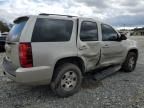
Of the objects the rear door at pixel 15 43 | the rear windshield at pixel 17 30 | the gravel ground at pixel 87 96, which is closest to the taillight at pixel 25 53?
the rear door at pixel 15 43

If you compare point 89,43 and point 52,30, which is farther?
point 89,43

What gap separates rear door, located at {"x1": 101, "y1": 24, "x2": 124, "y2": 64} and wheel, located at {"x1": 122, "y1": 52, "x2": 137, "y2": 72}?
64 centimetres

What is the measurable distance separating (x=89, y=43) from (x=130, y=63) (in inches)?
108

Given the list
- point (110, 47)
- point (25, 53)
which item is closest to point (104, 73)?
point (110, 47)

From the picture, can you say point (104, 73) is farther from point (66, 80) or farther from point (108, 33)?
point (66, 80)

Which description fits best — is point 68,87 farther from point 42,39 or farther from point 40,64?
point 42,39

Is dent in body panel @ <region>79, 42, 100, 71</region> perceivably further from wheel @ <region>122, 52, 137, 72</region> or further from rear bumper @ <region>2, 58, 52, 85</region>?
wheel @ <region>122, 52, 137, 72</region>

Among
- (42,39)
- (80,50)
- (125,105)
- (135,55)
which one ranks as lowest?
(125,105)

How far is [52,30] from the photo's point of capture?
4.59 m

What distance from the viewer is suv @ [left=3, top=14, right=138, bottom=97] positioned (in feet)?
13.8

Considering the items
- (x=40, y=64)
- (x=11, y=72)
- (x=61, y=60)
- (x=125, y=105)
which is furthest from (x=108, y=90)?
(x=11, y=72)

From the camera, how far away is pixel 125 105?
4344 mm

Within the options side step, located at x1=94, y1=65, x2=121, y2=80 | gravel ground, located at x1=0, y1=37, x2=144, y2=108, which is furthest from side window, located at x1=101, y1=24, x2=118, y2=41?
gravel ground, located at x1=0, y1=37, x2=144, y2=108

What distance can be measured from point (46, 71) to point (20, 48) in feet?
2.40
